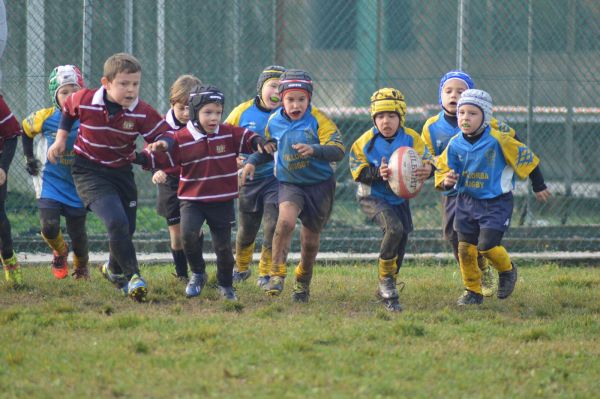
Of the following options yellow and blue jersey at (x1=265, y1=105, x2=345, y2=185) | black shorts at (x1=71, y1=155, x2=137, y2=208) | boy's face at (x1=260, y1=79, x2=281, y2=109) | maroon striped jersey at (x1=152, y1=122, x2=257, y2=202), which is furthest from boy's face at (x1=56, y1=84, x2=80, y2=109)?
yellow and blue jersey at (x1=265, y1=105, x2=345, y2=185)

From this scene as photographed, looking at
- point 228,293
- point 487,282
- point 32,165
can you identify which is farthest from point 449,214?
point 32,165

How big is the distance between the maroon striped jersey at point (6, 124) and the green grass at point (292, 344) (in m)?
1.14

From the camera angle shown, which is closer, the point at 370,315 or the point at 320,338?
the point at 320,338

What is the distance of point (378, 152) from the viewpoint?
7.98 metres

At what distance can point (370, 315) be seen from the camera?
7.62 meters

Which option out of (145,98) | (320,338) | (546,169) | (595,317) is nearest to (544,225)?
(546,169)

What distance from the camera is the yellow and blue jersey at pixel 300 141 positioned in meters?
8.08

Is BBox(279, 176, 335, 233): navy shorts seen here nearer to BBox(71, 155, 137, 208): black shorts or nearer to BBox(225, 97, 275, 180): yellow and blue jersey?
BBox(225, 97, 275, 180): yellow and blue jersey

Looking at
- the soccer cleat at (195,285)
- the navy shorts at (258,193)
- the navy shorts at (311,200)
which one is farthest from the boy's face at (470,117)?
the soccer cleat at (195,285)

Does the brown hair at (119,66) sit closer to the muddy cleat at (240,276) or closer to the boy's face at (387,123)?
the boy's face at (387,123)

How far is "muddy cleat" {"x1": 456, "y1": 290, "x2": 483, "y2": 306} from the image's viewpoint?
27.0 ft

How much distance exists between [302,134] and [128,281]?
165 centimetres

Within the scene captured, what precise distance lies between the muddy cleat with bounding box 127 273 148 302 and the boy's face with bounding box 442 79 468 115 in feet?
9.21

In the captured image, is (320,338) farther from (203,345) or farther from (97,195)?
(97,195)
